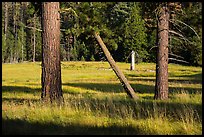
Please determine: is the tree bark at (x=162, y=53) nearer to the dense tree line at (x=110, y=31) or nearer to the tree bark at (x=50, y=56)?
the dense tree line at (x=110, y=31)

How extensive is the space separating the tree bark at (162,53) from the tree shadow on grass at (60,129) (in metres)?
6.23

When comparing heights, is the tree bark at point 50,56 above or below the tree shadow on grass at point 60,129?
above

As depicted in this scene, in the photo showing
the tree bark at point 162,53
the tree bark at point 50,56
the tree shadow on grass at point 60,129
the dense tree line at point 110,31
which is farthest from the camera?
the dense tree line at point 110,31

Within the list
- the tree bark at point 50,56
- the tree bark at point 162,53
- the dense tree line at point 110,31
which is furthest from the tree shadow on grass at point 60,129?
the tree bark at point 162,53

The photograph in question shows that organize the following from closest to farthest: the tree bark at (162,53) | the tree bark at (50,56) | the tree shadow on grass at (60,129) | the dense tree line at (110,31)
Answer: the tree shadow on grass at (60,129) < the tree bark at (50,56) < the tree bark at (162,53) < the dense tree line at (110,31)

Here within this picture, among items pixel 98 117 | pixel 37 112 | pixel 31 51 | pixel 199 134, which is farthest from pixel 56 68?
pixel 31 51

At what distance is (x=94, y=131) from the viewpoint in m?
7.39

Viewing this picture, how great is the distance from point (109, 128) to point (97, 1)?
8.74 metres

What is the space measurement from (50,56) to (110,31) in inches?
287

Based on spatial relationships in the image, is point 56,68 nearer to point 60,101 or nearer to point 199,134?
point 60,101

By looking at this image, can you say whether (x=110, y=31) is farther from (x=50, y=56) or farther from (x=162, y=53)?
(x=50, y=56)

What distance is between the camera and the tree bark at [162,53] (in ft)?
44.0

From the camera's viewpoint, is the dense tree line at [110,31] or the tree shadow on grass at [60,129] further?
the dense tree line at [110,31]

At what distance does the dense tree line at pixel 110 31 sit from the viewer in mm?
15095
